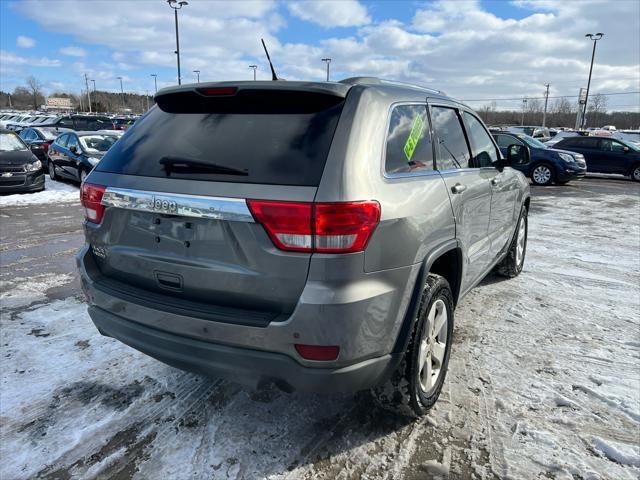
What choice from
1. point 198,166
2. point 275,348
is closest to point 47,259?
point 198,166

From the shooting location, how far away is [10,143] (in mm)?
11844

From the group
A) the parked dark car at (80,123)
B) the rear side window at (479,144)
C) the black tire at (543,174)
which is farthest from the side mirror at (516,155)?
the parked dark car at (80,123)

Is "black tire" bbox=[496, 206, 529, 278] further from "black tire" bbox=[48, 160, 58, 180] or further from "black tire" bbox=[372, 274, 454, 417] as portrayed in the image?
"black tire" bbox=[48, 160, 58, 180]

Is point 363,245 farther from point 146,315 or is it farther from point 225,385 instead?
point 225,385

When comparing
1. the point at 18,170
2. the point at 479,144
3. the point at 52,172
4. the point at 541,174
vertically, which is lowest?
the point at 52,172

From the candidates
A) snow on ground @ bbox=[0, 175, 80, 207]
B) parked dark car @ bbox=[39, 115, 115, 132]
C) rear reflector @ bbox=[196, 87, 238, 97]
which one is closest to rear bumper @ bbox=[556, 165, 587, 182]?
snow on ground @ bbox=[0, 175, 80, 207]

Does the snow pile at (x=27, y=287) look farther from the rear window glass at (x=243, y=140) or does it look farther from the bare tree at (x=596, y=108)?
the bare tree at (x=596, y=108)

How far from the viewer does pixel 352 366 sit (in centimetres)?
220

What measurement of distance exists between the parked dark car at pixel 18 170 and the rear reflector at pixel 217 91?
34.7ft

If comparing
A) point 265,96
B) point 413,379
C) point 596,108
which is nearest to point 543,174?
point 413,379

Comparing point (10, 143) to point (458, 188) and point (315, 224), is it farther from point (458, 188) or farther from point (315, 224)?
point (315, 224)

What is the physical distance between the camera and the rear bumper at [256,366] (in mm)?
2160

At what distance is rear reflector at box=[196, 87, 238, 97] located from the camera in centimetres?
244

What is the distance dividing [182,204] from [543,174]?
15551 millimetres
